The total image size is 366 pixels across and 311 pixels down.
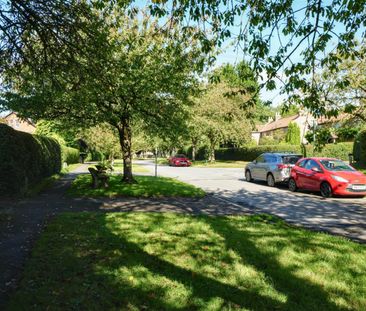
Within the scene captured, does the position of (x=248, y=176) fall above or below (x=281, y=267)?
above

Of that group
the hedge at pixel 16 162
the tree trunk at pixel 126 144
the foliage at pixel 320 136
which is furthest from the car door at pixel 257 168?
the foliage at pixel 320 136

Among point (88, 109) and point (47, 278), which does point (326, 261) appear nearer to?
point (47, 278)

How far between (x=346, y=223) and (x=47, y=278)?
7.41 metres

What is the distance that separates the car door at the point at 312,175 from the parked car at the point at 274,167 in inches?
70.3

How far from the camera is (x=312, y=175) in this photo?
593 inches

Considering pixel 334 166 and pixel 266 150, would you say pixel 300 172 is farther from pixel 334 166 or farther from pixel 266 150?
pixel 266 150

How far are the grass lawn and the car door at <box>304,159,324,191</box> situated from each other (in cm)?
751

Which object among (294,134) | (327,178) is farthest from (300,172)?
(294,134)

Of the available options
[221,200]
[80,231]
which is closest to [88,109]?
[221,200]

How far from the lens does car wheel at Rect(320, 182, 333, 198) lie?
1403 centimetres

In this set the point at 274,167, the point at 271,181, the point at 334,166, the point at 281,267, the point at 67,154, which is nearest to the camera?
the point at 281,267

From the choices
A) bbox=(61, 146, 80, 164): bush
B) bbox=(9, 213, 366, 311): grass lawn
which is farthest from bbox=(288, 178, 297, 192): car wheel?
bbox=(61, 146, 80, 164): bush

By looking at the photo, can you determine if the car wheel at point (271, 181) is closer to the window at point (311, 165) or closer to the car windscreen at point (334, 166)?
the window at point (311, 165)

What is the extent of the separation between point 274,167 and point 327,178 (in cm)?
416
